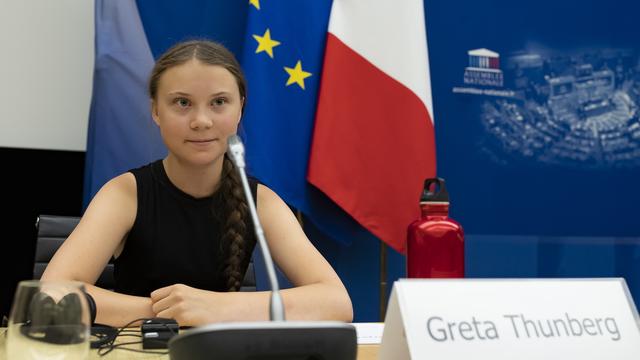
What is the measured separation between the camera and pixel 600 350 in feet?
2.94

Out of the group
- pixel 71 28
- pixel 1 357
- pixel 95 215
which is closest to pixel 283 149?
pixel 71 28

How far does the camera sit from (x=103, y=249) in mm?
1633

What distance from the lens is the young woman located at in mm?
1616

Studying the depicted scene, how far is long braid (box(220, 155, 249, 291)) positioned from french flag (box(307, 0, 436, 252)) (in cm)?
103

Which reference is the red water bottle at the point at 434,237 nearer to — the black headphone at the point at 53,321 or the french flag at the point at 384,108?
the black headphone at the point at 53,321

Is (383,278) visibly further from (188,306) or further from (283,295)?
(188,306)

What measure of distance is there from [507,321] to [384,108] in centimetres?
204

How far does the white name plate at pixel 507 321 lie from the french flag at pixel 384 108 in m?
1.89

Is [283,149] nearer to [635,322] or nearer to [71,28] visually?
[71,28]

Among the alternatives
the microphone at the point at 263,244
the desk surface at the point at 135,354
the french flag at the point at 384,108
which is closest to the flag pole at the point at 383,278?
the french flag at the point at 384,108

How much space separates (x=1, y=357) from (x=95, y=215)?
66cm

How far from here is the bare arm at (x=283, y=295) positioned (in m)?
1.32

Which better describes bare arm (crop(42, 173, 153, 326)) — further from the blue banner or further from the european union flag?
the blue banner

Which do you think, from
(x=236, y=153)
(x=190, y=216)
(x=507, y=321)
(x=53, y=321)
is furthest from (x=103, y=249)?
(x=507, y=321)
